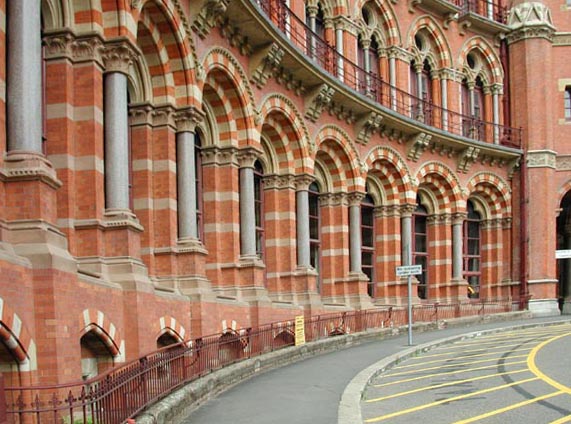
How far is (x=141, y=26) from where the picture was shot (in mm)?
17125

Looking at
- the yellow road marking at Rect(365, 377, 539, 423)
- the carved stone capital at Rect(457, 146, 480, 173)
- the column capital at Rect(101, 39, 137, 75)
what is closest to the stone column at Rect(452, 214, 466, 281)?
the carved stone capital at Rect(457, 146, 480, 173)

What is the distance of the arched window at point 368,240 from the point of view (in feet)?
107

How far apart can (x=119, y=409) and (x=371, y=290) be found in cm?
2348

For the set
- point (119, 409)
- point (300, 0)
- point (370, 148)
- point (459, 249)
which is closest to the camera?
point (119, 409)

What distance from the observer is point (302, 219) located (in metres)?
26.5

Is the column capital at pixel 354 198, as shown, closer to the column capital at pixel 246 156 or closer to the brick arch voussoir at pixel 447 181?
the brick arch voussoir at pixel 447 181

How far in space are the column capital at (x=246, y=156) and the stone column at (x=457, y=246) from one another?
16274mm

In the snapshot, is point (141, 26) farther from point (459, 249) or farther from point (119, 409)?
point (459, 249)

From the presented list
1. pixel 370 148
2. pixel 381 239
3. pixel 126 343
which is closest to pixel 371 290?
pixel 381 239

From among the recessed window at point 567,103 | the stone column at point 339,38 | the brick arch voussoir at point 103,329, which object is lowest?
the brick arch voussoir at point 103,329

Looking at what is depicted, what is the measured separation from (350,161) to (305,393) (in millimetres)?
15936

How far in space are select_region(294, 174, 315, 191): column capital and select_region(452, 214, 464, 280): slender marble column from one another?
12.1 m

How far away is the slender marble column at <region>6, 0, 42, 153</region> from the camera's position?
11.3m

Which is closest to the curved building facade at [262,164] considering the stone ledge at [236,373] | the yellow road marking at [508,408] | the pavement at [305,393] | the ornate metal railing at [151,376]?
the ornate metal railing at [151,376]
